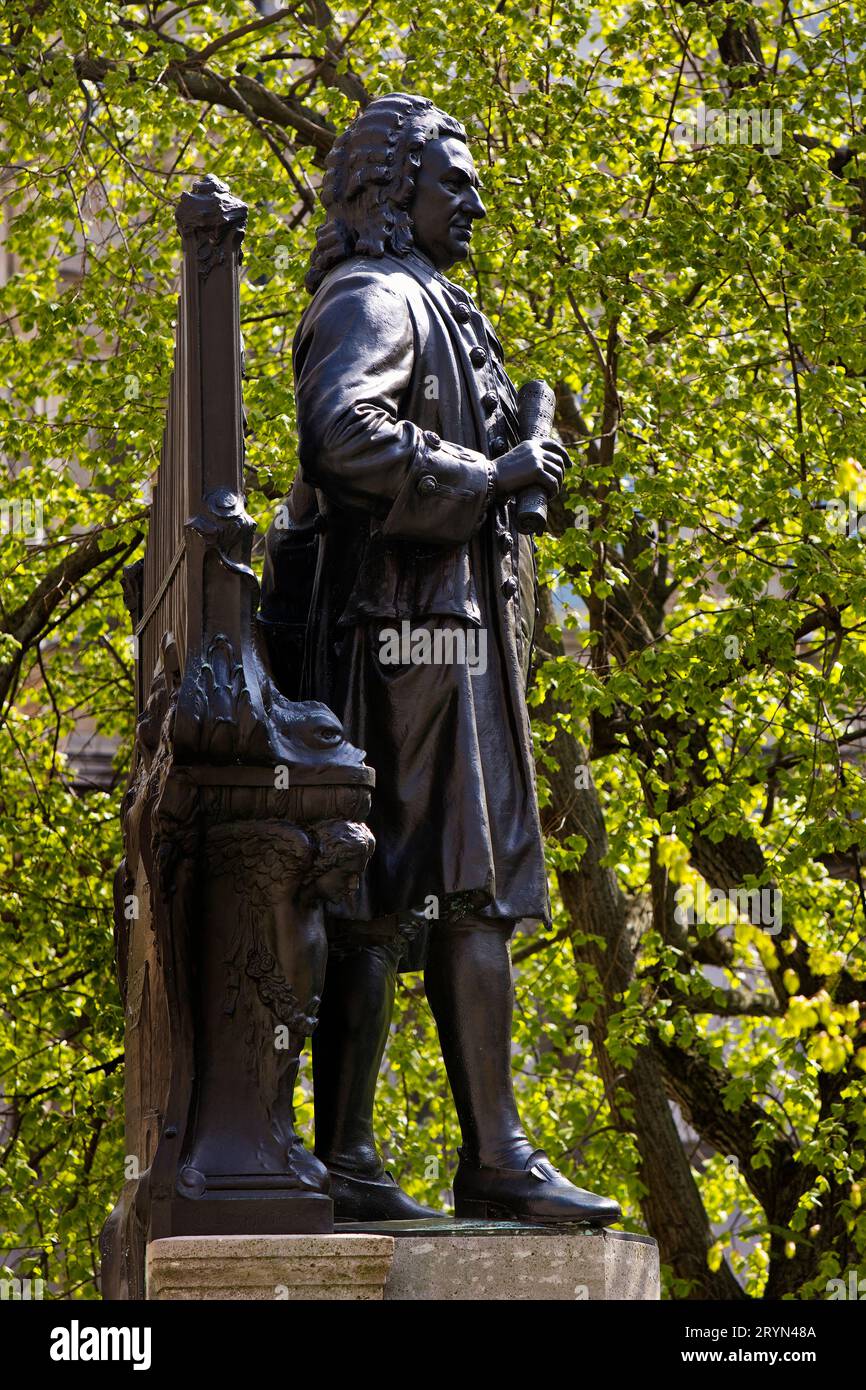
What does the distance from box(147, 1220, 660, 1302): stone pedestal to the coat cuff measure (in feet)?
5.22

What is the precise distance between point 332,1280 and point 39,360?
10.2 meters

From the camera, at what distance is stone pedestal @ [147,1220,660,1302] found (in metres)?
4.53

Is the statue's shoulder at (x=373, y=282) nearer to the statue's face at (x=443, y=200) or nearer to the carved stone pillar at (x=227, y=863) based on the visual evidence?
the statue's face at (x=443, y=200)

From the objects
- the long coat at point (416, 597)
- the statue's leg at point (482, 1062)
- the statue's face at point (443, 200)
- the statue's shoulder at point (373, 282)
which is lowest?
the statue's leg at point (482, 1062)

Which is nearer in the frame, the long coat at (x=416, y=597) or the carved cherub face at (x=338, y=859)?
the carved cherub face at (x=338, y=859)

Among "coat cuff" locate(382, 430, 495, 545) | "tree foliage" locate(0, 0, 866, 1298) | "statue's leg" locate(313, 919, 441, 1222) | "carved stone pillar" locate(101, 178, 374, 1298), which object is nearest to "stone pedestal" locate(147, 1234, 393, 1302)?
"carved stone pillar" locate(101, 178, 374, 1298)

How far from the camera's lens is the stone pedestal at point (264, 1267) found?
14.9ft

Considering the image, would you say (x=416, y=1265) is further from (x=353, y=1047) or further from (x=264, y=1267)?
(x=353, y=1047)

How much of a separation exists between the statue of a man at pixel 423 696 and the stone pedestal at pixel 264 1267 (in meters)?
0.61

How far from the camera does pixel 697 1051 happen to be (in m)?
12.6

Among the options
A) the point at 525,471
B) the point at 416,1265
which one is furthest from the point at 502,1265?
the point at 525,471

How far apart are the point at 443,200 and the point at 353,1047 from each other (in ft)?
7.14

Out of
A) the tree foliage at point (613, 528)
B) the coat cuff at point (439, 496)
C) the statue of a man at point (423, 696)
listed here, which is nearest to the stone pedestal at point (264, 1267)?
the statue of a man at point (423, 696)
